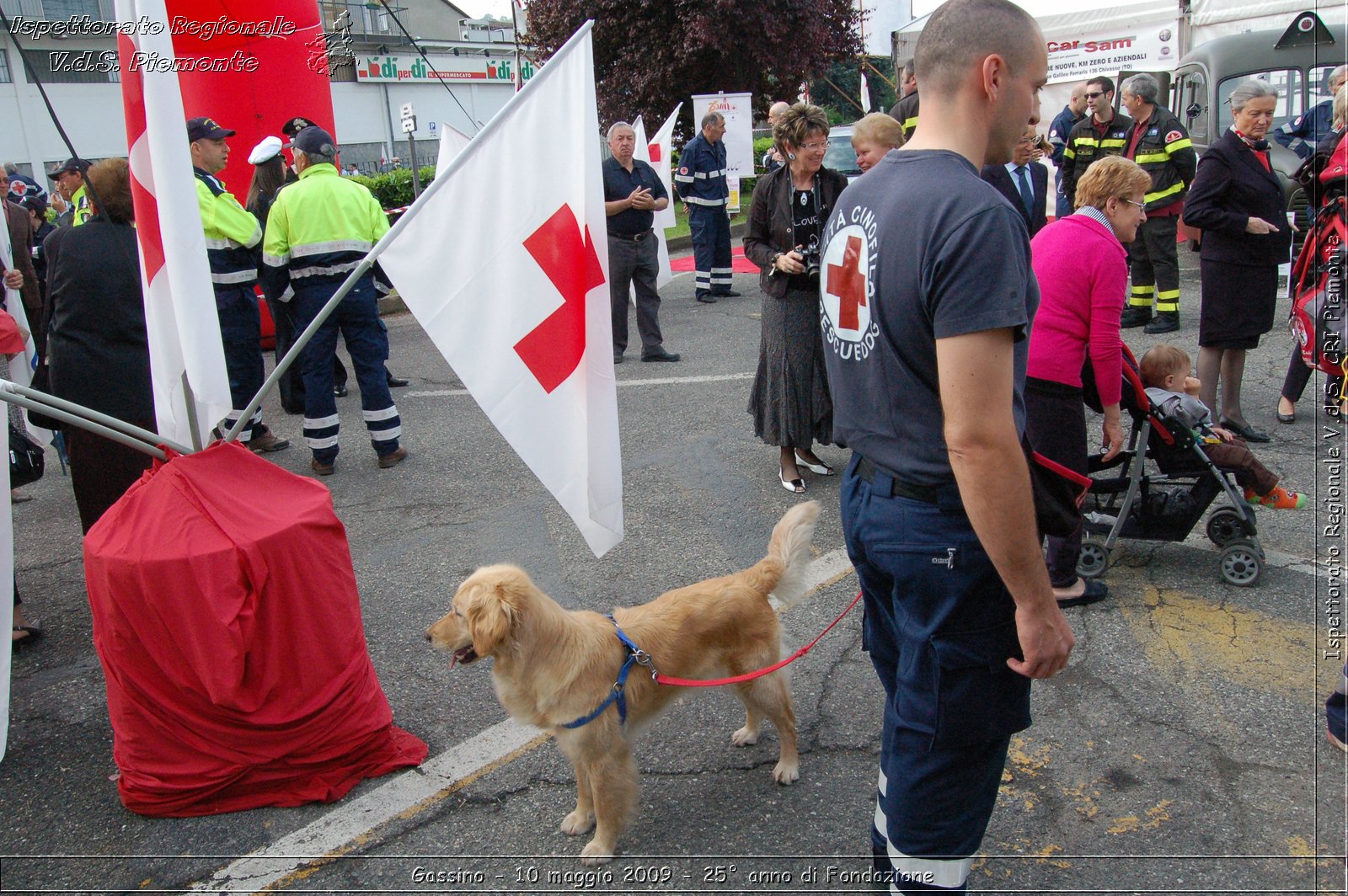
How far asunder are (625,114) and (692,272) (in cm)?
994

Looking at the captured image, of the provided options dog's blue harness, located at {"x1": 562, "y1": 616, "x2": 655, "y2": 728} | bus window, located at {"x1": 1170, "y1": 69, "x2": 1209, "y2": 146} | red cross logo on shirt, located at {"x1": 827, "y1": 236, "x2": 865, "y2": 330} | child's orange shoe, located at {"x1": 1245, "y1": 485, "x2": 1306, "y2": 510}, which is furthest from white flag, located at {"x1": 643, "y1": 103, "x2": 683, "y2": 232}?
red cross logo on shirt, located at {"x1": 827, "y1": 236, "x2": 865, "y2": 330}

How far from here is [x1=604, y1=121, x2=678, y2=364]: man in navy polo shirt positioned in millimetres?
8922

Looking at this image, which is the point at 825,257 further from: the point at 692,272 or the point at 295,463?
the point at 692,272

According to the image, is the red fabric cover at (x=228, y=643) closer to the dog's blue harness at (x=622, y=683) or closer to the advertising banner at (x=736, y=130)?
the dog's blue harness at (x=622, y=683)

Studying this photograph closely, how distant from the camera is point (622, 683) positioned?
9.22ft

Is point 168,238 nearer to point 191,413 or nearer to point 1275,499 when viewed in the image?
point 191,413

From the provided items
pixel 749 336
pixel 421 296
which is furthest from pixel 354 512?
pixel 749 336

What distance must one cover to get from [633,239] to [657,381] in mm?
1541

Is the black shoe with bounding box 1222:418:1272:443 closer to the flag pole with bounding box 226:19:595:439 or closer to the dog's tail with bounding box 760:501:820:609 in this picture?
the dog's tail with bounding box 760:501:820:609

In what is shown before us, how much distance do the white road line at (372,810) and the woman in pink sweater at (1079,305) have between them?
236 centimetres

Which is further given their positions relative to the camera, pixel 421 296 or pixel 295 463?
pixel 295 463

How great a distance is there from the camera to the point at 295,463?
6781 millimetres

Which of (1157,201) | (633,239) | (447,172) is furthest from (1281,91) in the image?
(447,172)

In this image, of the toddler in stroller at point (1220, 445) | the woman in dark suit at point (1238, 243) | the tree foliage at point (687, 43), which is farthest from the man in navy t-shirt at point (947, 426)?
the tree foliage at point (687, 43)
